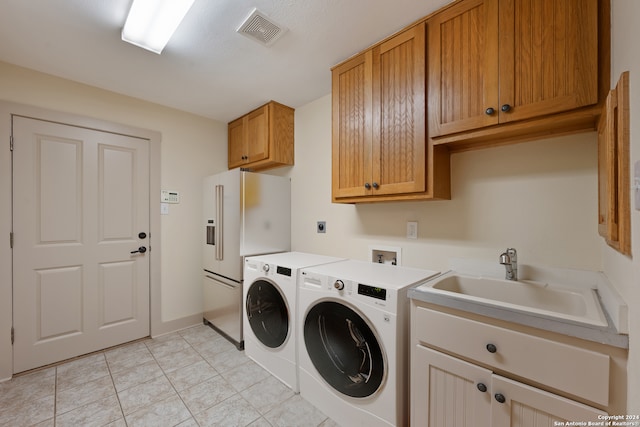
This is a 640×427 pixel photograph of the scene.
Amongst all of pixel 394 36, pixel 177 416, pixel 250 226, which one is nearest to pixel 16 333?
pixel 177 416

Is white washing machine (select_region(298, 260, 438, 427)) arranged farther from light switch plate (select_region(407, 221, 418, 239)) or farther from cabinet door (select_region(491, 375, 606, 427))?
cabinet door (select_region(491, 375, 606, 427))

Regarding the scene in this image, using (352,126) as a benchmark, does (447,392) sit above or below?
below

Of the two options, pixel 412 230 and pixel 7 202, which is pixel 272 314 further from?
pixel 7 202

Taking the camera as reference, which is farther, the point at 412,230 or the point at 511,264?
the point at 412,230

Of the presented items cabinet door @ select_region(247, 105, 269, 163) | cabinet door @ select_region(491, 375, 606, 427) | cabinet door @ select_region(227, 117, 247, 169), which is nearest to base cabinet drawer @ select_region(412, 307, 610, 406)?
cabinet door @ select_region(491, 375, 606, 427)

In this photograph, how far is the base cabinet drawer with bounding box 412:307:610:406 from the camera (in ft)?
2.74

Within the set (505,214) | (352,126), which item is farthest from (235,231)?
(505,214)

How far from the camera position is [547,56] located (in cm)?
114

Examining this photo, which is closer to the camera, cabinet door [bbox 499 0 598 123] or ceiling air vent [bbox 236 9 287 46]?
cabinet door [bbox 499 0 598 123]

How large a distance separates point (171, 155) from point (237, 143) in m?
0.71

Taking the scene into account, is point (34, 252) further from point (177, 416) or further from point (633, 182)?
point (633, 182)

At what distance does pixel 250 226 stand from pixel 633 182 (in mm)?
2320

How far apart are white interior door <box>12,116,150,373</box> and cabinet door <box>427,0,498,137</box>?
2688mm

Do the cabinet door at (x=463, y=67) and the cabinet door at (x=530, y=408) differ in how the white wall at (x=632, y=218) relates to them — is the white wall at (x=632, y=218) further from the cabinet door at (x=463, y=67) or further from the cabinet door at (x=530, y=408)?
the cabinet door at (x=463, y=67)
